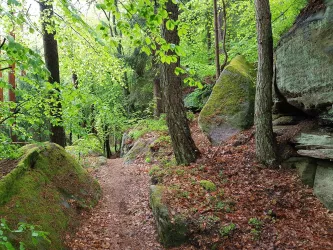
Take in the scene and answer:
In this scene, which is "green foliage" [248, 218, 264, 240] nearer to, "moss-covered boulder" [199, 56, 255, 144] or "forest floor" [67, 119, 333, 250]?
"forest floor" [67, 119, 333, 250]

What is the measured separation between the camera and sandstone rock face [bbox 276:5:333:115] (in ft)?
20.4

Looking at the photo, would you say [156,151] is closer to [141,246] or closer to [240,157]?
[240,157]

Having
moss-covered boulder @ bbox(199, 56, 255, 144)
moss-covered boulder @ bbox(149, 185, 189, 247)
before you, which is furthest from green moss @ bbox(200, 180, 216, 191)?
moss-covered boulder @ bbox(199, 56, 255, 144)

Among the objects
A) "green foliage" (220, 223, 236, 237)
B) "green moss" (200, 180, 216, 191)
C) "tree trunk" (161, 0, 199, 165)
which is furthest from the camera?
"tree trunk" (161, 0, 199, 165)

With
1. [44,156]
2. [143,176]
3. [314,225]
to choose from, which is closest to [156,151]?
[143,176]

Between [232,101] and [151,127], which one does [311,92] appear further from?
[151,127]

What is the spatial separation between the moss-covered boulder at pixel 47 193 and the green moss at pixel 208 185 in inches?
136

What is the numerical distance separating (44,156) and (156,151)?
552cm

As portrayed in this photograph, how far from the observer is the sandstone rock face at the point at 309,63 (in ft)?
20.4

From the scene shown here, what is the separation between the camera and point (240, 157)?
25.7 ft

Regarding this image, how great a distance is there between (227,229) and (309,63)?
4.78 meters

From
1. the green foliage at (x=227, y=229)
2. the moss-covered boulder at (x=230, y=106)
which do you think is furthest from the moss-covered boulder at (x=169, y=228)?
the moss-covered boulder at (x=230, y=106)

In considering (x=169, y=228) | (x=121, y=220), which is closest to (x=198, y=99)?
(x=121, y=220)

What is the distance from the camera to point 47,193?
6270 millimetres
